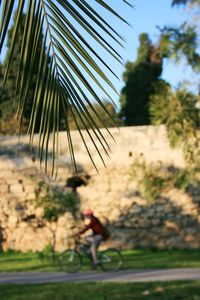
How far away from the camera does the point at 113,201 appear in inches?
558

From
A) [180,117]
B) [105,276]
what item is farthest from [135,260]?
[180,117]

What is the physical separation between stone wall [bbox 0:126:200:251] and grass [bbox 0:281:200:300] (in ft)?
15.5

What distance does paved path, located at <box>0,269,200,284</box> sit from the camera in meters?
9.50

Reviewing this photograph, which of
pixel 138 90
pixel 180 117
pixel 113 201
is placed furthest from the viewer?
pixel 138 90

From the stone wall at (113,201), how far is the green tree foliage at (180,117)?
0.50 meters

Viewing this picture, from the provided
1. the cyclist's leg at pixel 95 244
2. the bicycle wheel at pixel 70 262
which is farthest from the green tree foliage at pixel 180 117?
the bicycle wheel at pixel 70 262

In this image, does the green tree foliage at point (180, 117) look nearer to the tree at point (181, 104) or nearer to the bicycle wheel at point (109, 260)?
the tree at point (181, 104)

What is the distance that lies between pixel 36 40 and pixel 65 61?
101 mm

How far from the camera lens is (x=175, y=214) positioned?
1390 centimetres

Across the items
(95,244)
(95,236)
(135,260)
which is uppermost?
(95,236)

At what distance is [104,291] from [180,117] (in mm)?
4871

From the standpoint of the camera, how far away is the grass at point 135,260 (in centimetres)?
1132

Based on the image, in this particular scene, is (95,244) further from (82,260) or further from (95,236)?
(82,260)

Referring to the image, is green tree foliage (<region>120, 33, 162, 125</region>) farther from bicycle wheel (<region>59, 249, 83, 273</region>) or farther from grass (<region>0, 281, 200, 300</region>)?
grass (<region>0, 281, 200, 300</region>)
